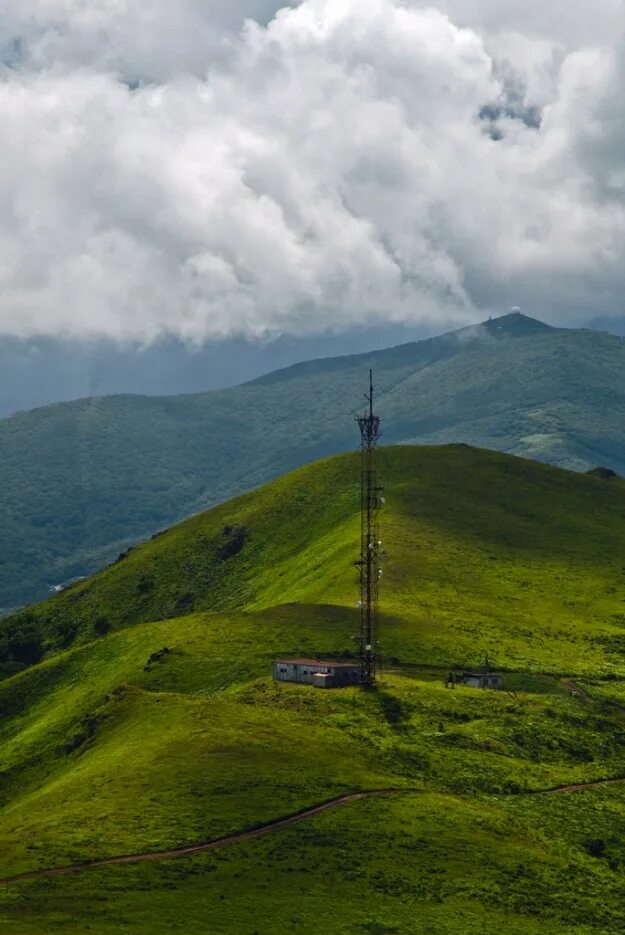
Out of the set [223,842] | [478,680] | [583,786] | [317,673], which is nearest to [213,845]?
[223,842]

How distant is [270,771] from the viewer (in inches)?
3725

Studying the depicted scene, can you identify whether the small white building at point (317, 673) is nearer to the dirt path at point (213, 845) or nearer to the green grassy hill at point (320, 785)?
the green grassy hill at point (320, 785)

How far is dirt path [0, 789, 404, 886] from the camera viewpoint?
76.0m

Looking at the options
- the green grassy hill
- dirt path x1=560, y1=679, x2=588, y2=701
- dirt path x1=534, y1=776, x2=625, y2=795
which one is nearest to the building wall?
Result: the green grassy hill

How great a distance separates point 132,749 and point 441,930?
36.4 m

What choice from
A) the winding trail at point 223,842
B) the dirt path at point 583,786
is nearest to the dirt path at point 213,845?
the winding trail at point 223,842

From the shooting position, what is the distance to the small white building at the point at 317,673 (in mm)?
124750

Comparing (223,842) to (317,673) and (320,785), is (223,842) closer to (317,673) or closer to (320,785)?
(320,785)

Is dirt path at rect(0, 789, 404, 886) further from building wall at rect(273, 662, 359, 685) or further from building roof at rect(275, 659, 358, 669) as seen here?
building roof at rect(275, 659, 358, 669)

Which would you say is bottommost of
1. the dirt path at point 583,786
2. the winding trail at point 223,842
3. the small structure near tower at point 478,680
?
the dirt path at point 583,786

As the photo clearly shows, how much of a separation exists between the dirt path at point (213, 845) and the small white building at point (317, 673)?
97.5ft

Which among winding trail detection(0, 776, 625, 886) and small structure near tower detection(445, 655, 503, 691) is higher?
small structure near tower detection(445, 655, 503, 691)

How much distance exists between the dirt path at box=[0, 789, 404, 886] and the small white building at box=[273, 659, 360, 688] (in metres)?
29.7

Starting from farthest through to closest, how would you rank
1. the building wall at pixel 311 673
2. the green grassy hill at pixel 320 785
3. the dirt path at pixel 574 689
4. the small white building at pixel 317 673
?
1. the dirt path at pixel 574 689
2. the building wall at pixel 311 673
3. the small white building at pixel 317 673
4. the green grassy hill at pixel 320 785
